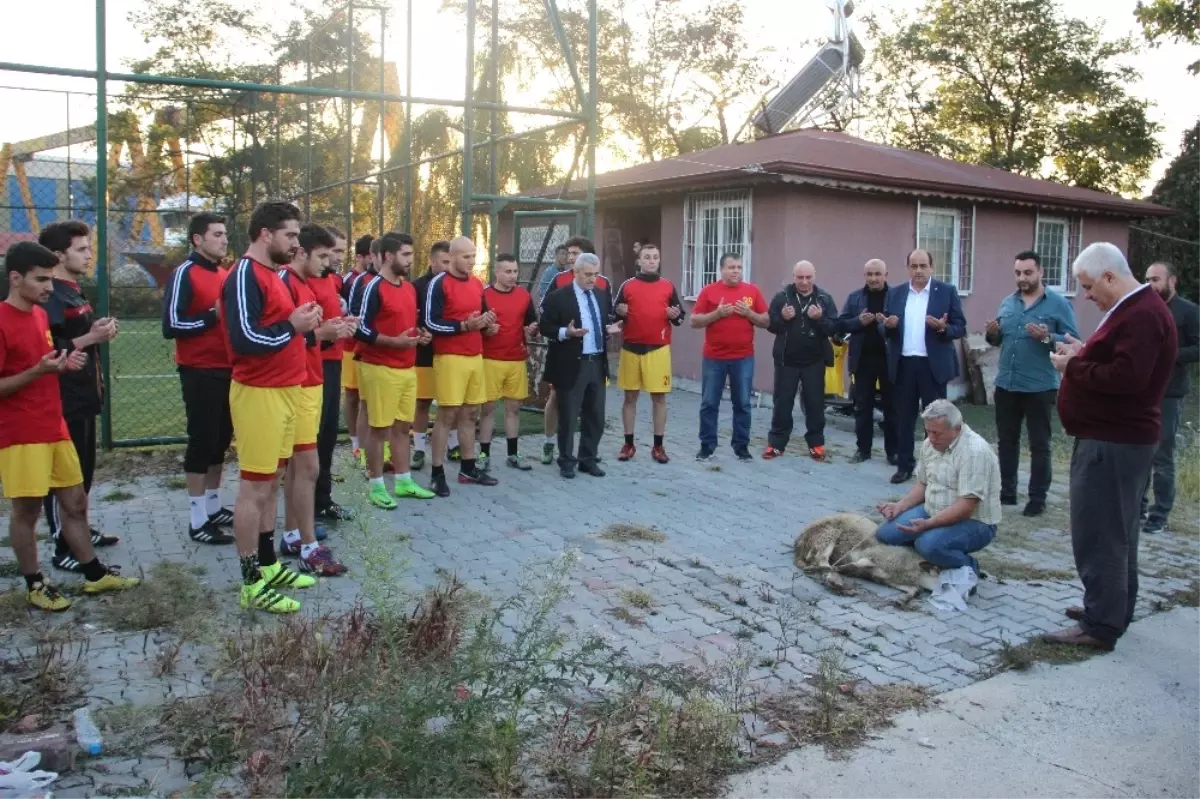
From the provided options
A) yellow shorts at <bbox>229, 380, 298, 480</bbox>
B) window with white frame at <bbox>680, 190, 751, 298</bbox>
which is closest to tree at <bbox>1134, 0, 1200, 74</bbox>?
window with white frame at <bbox>680, 190, 751, 298</bbox>

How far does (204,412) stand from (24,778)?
3489mm

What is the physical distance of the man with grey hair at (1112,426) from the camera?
4.83m

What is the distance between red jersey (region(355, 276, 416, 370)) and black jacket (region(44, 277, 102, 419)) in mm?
1791

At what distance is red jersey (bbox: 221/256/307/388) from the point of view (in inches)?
200

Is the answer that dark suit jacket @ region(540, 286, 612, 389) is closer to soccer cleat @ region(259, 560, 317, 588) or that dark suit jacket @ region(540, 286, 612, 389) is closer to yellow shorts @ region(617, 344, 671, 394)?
yellow shorts @ region(617, 344, 671, 394)

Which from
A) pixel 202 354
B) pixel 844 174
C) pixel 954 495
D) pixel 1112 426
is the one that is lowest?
pixel 954 495

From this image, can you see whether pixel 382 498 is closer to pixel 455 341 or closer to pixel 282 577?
pixel 455 341

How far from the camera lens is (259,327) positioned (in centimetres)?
512

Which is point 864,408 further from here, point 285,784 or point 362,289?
point 285,784

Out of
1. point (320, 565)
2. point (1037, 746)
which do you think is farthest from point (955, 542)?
point (320, 565)

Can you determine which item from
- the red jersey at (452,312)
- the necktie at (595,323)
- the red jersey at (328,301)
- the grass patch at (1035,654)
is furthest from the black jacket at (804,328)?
the grass patch at (1035,654)

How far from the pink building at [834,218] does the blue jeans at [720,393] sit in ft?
10.2

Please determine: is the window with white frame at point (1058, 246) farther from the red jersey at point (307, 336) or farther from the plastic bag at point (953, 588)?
the red jersey at point (307, 336)

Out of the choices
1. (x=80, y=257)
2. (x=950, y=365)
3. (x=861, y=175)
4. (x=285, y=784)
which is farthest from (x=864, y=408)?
(x=285, y=784)
